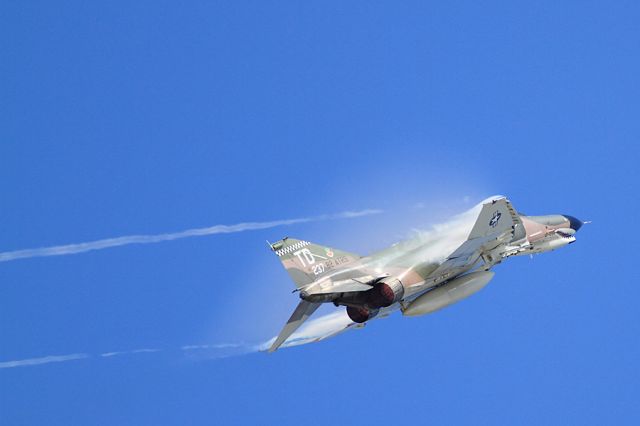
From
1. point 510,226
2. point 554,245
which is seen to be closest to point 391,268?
point 510,226

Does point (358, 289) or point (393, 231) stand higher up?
point (393, 231)

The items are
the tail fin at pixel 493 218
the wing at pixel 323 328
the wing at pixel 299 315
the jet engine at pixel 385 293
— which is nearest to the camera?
the jet engine at pixel 385 293

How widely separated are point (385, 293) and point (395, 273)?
1.73 feet

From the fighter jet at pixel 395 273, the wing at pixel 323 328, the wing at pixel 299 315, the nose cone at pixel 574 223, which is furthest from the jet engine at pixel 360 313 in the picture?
the nose cone at pixel 574 223

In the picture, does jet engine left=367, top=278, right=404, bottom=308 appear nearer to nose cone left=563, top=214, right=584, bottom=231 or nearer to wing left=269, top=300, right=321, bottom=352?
wing left=269, top=300, right=321, bottom=352

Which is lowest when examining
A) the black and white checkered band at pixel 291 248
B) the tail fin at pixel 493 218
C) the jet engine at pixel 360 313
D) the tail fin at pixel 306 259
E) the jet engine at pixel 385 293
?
the jet engine at pixel 385 293

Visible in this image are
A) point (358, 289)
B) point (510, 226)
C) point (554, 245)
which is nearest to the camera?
point (358, 289)

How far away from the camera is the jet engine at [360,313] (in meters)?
26.4

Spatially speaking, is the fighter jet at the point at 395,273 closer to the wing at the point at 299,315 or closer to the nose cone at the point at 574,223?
the wing at the point at 299,315

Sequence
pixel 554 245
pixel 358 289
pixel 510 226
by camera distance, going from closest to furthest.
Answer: pixel 358 289 < pixel 510 226 < pixel 554 245

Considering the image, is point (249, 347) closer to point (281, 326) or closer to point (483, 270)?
point (281, 326)

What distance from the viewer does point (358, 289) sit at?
2523 cm

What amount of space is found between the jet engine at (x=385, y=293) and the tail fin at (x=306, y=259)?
90 centimetres

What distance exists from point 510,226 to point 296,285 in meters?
4.59
